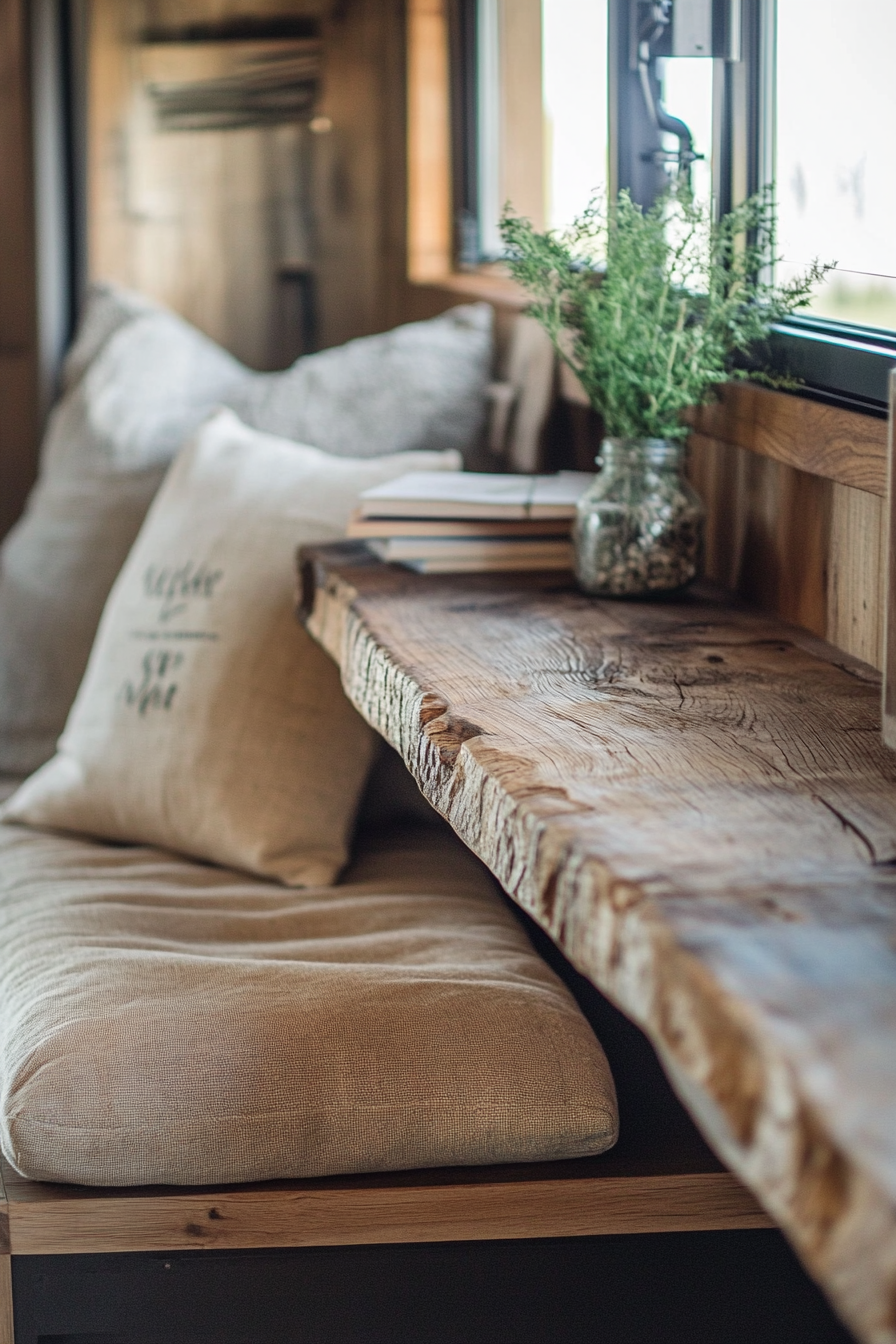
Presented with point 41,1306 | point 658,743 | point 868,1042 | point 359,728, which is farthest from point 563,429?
point 868,1042

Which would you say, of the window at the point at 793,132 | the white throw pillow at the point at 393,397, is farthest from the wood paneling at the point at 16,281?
the window at the point at 793,132

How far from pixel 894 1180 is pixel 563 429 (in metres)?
1.62

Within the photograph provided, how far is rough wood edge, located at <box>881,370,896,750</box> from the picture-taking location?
2.59 feet

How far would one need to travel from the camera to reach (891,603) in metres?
0.80

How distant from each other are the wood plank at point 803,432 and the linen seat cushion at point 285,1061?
475 mm

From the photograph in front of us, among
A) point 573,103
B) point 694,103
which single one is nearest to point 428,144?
point 573,103

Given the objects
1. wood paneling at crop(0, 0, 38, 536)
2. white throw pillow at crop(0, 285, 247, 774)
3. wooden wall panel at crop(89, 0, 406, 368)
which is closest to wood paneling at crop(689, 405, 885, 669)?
white throw pillow at crop(0, 285, 247, 774)

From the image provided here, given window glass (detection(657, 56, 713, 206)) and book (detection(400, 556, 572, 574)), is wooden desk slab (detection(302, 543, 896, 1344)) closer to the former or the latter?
book (detection(400, 556, 572, 574))

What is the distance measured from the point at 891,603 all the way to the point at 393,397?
125 centimetres

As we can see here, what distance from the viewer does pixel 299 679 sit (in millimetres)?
1501

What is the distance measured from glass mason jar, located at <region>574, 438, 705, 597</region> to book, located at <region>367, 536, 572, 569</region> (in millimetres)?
113

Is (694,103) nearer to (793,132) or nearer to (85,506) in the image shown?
(793,132)

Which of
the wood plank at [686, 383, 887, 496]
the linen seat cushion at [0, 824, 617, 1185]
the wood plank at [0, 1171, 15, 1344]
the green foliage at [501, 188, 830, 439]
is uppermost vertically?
the green foliage at [501, 188, 830, 439]

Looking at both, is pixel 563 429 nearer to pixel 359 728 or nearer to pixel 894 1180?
pixel 359 728
